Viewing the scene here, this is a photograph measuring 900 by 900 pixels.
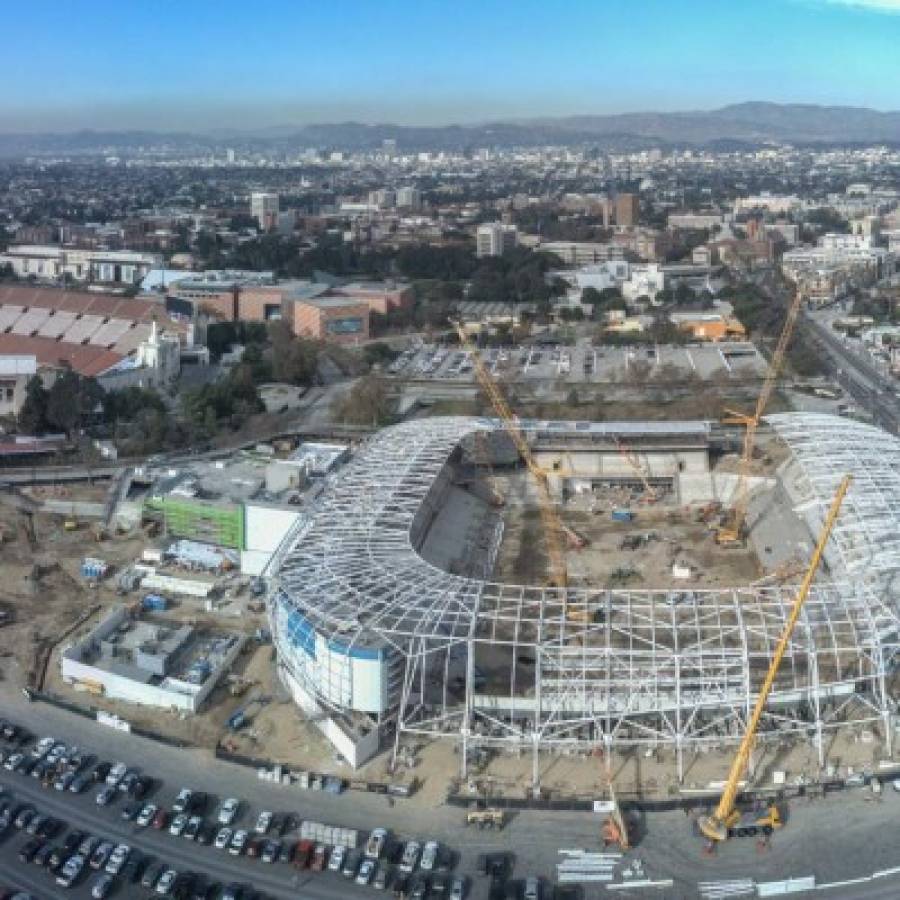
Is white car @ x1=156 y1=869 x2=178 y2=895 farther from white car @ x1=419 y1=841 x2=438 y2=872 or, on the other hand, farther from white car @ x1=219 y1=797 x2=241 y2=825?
white car @ x1=419 y1=841 x2=438 y2=872

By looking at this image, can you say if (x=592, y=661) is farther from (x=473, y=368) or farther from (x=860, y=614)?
(x=473, y=368)

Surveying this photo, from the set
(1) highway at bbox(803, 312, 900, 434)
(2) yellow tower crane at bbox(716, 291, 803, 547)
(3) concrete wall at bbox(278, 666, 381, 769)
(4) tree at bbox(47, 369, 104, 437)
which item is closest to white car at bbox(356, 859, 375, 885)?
(3) concrete wall at bbox(278, 666, 381, 769)

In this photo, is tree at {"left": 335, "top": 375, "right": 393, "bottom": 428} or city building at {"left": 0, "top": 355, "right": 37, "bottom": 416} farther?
city building at {"left": 0, "top": 355, "right": 37, "bottom": 416}

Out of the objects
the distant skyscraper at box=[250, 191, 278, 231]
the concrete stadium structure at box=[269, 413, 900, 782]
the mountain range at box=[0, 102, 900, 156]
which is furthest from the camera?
the mountain range at box=[0, 102, 900, 156]

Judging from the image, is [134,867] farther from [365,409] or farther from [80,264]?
[80,264]

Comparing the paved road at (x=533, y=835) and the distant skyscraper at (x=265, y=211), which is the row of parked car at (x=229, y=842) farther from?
the distant skyscraper at (x=265, y=211)

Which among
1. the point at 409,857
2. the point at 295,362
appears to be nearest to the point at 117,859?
the point at 409,857

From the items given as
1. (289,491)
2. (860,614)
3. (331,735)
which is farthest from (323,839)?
(289,491)
